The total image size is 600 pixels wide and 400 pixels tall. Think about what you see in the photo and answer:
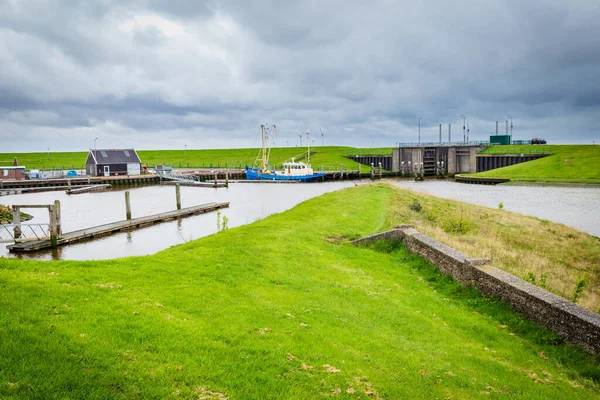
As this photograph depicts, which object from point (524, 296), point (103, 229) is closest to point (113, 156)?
point (103, 229)

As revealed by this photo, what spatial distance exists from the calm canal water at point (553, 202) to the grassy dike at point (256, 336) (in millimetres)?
30372

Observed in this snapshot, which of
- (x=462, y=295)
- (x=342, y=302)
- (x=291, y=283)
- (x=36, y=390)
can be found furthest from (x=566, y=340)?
(x=36, y=390)

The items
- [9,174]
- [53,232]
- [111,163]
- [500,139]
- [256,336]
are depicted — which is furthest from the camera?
[500,139]

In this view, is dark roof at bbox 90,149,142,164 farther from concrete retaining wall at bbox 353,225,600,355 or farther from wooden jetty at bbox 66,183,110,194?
concrete retaining wall at bbox 353,225,600,355

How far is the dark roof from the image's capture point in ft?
339

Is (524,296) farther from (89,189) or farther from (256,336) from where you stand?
(89,189)

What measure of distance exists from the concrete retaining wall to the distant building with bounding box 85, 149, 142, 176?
318 feet

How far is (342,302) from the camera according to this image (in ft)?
42.5

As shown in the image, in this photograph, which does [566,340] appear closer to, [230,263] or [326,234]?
[230,263]

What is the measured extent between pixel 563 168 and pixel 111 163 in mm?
96970

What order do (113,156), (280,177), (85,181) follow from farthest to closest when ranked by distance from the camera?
(280,177), (113,156), (85,181)

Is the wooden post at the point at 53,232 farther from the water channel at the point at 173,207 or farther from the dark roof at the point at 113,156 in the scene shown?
the dark roof at the point at 113,156

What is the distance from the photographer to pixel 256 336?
9352 millimetres

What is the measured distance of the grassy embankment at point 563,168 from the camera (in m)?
85.9
